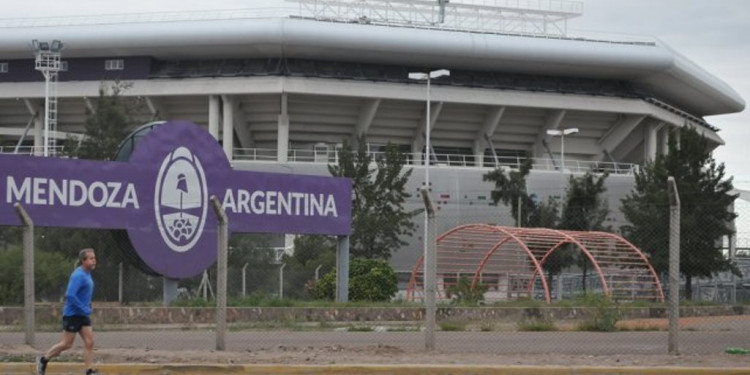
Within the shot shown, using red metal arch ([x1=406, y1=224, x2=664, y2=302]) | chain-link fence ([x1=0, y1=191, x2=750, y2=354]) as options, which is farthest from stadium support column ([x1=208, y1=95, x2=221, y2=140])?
chain-link fence ([x1=0, y1=191, x2=750, y2=354])

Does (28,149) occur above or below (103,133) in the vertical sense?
above

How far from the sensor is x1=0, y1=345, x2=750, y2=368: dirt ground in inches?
579

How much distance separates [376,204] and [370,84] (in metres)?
17.0

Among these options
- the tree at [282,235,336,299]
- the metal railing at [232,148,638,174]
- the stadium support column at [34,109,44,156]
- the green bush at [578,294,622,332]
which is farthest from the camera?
the stadium support column at [34,109,44,156]

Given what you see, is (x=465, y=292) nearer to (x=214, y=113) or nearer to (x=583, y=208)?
(x=583, y=208)

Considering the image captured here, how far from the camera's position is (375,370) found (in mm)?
14047

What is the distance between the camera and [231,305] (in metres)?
25.9

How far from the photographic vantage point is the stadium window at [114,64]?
66.6 metres

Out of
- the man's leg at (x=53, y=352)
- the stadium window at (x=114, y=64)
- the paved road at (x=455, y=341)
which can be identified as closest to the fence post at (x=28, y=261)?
the paved road at (x=455, y=341)

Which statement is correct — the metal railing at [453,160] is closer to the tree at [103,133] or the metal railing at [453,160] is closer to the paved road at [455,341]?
the tree at [103,133]

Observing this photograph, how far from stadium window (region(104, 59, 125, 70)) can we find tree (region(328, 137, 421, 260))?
19748 mm

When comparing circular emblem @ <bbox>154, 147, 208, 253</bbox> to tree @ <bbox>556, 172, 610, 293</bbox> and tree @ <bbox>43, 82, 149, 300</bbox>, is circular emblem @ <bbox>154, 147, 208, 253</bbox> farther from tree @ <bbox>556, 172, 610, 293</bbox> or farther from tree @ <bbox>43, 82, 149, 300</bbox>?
tree @ <bbox>556, 172, 610, 293</bbox>

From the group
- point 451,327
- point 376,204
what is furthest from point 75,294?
point 376,204

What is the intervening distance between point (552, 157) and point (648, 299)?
38.2 metres
